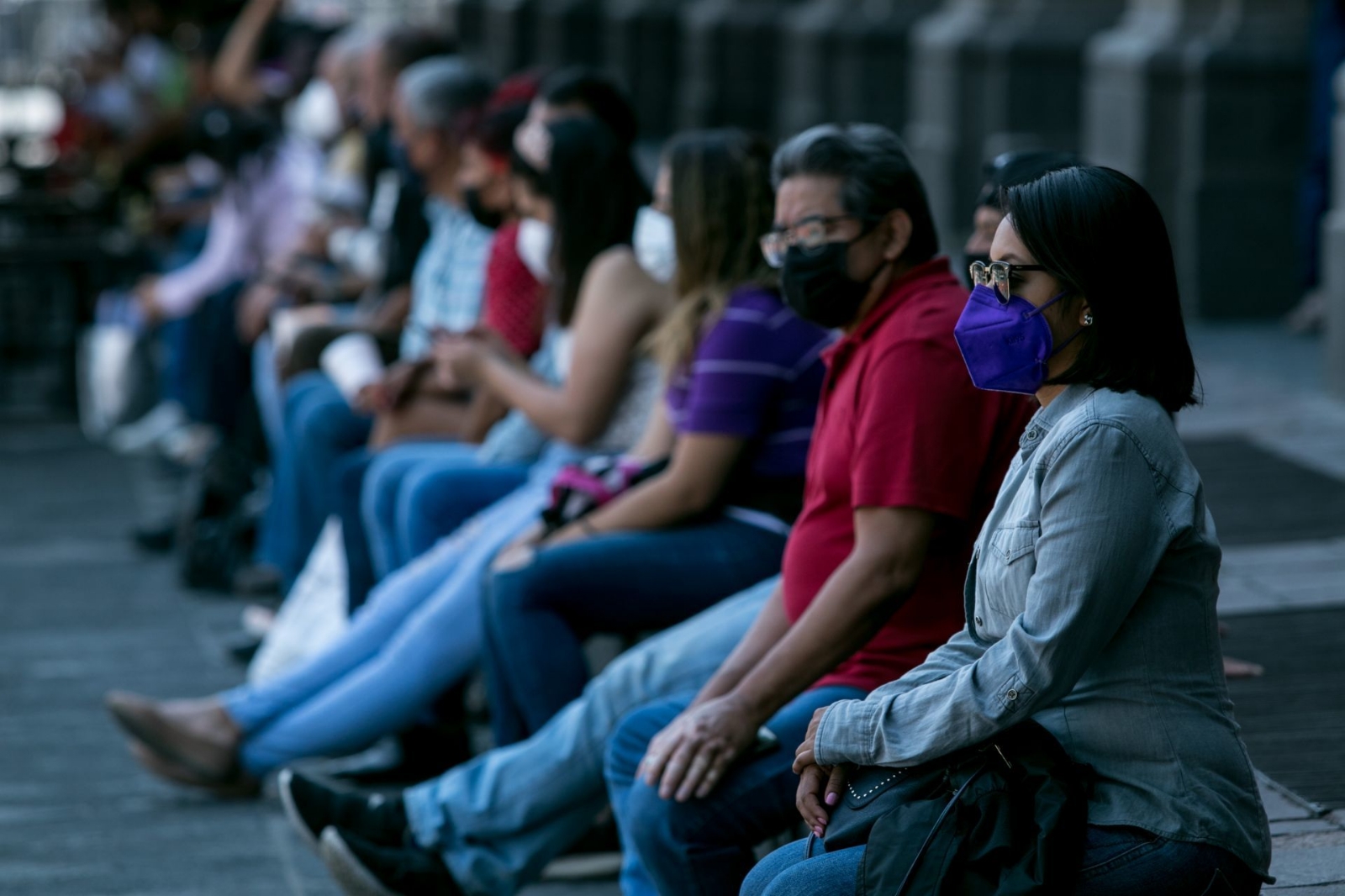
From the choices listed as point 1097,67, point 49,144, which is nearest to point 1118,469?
point 1097,67

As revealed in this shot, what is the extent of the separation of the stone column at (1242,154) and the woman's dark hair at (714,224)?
17.0 feet

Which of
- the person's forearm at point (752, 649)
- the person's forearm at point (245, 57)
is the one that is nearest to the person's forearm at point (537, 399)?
the person's forearm at point (752, 649)

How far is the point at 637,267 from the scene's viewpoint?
4.96m

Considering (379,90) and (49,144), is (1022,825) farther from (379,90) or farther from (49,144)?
(49,144)

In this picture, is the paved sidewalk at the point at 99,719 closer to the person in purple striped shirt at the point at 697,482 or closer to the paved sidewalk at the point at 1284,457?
the person in purple striped shirt at the point at 697,482

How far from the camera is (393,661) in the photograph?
499 centimetres

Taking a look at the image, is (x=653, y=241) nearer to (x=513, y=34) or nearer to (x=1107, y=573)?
(x=1107, y=573)

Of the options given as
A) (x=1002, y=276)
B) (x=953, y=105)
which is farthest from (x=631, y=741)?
(x=953, y=105)

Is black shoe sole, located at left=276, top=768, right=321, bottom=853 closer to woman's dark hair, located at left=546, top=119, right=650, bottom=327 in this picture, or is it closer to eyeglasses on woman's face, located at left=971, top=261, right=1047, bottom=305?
woman's dark hair, located at left=546, top=119, right=650, bottom=327

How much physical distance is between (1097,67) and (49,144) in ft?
31.0

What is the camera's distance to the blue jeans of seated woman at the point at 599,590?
4359mm

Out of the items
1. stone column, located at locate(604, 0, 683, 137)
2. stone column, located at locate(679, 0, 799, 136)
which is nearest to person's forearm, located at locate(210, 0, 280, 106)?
stone column, located at locate(679, 0, 799, 136)

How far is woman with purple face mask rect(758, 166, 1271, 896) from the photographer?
253 cm

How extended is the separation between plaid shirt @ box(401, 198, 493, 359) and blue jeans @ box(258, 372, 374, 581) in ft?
0.99
